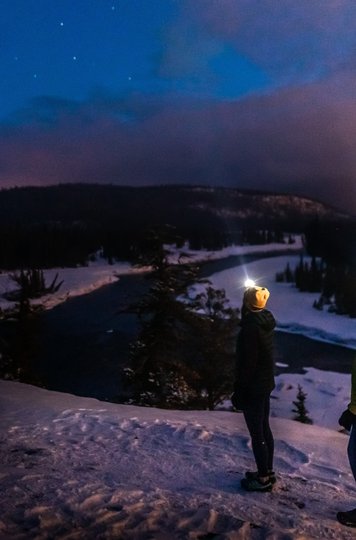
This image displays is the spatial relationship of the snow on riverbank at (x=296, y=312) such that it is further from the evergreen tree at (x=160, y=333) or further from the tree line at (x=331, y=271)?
the evergreen tree at (x=160, y=333)

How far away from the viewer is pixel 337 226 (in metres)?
85.7

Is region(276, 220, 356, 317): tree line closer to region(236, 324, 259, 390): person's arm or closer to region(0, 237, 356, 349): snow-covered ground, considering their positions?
region(0, 237, 356, 349): snow-covered ground

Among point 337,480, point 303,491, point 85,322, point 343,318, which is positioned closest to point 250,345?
point 303,491

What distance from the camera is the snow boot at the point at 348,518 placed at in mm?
5387

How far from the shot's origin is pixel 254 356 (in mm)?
5730

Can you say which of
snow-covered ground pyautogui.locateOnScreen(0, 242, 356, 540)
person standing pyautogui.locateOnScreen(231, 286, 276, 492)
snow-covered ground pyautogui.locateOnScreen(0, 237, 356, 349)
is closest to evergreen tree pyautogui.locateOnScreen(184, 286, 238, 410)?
snow-covered ground pyautogui.locateOnScreen(0, 237, 356, 349)

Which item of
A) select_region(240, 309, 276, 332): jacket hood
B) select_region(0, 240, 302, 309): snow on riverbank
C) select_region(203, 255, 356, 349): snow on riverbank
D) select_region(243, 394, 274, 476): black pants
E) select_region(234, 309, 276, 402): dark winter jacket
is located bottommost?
select_region(203, 255, 356, 349): snow on riverbank

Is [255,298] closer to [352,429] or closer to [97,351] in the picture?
[352,429]

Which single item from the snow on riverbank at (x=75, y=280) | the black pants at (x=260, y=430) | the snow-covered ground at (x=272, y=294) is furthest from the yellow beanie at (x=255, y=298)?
the snow on riverbank at (x=75, y=280)

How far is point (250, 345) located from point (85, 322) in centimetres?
3937

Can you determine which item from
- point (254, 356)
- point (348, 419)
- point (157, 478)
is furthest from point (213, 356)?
point (348, 419)

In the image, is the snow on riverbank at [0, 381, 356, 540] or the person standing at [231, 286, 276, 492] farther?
the person standing at [231, 286, 276, 492]

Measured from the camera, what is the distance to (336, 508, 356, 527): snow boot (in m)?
5.39

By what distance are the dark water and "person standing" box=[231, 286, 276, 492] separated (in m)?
14.7
